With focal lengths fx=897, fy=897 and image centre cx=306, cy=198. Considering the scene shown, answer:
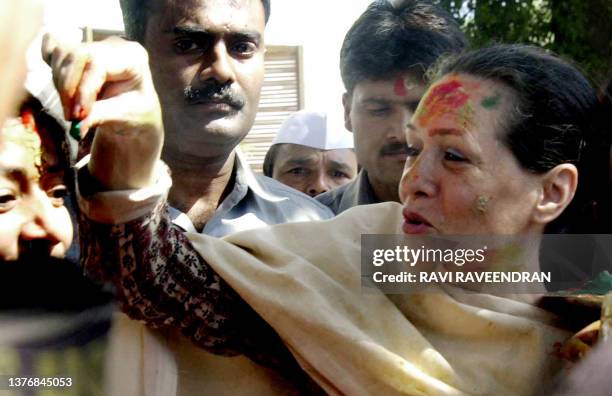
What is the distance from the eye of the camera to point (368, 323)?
66.9 inches

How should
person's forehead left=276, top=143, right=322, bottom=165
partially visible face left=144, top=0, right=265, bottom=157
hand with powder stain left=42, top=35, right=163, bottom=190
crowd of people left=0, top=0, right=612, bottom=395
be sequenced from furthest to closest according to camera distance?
person's forehead left=276, top=143, right=322, bottom=165 < partially visible face left=144, top=0, right=265, bottom=157 < crowd of people left=0, top=0, right=612, bottom=395 < hand with powder stain left=42, top=35, right=163, bottom=190

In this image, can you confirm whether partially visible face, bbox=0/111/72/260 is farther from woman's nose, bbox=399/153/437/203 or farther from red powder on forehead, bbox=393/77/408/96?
red powder on forehead, bbox=393/77/408/96

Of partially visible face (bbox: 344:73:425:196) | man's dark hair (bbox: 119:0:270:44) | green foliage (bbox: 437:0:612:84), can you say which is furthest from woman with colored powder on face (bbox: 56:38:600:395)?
green foliage (bbox: 437:0:612:84)

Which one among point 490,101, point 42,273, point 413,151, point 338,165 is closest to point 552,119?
point 490,101

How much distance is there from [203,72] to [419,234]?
2.71 feet

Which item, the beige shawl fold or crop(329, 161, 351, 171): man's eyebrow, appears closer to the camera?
the beige shawl fold

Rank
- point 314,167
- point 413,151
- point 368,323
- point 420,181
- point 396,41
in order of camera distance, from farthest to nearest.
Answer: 1. point 314,167
2. point 396,41
3. point 413,151
4. point 420,181
5. point 368,323

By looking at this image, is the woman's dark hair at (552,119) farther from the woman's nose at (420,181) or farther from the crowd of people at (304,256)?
the woman's nose at (420,181)

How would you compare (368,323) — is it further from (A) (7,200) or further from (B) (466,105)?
(A) (7,200)

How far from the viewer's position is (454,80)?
1.94m

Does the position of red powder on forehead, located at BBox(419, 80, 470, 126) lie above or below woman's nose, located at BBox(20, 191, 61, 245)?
above

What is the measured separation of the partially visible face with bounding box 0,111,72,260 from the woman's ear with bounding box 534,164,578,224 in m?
0.96

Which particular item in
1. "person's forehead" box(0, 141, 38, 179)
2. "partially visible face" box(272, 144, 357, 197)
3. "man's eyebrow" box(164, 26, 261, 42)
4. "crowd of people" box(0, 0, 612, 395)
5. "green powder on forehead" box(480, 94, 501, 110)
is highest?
"man's eyebrow" box(164, 26, 261, 42)

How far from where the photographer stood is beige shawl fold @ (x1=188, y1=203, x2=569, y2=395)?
1.64 metres
